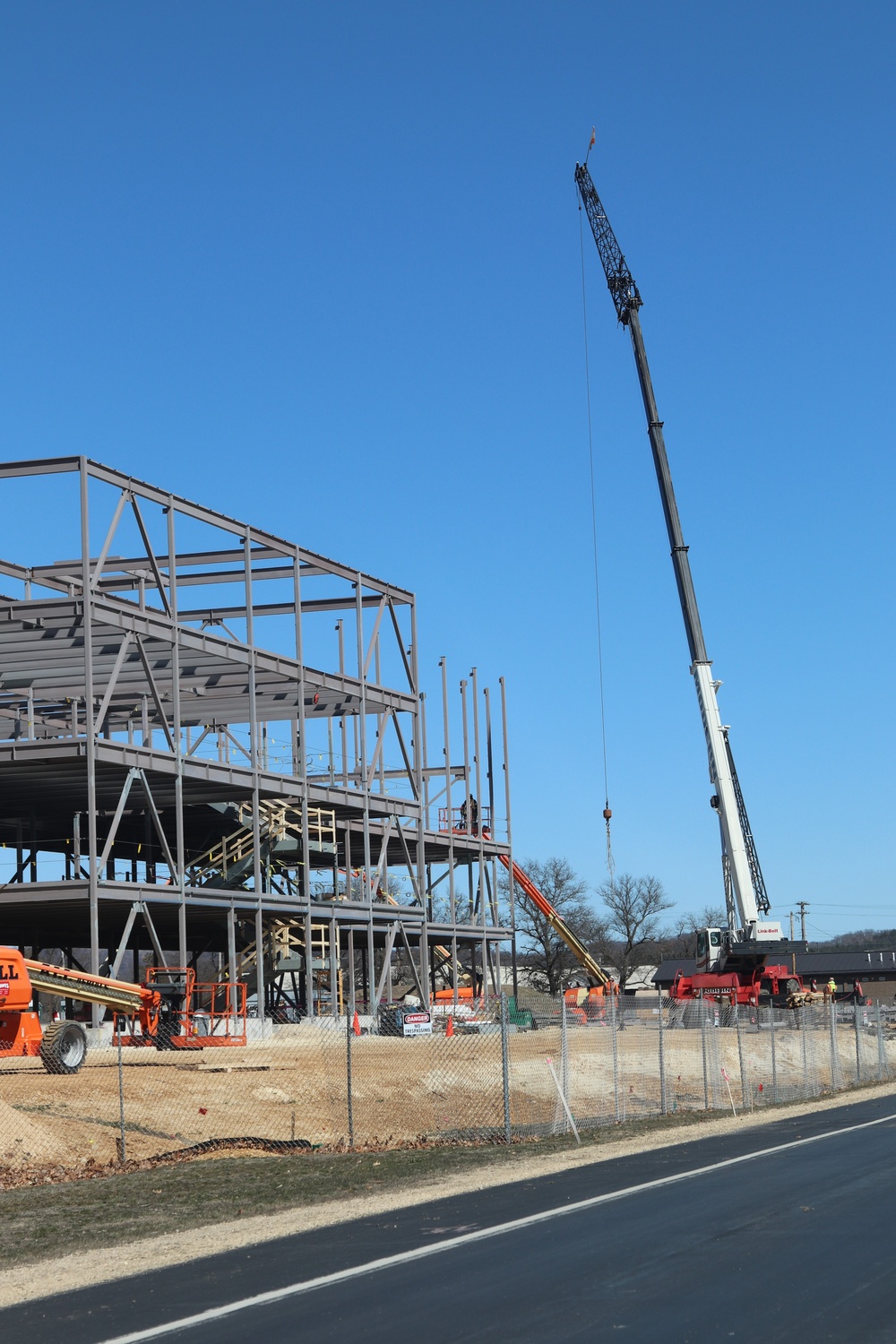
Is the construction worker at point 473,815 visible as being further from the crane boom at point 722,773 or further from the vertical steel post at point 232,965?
the vertical steel post at point 232,965

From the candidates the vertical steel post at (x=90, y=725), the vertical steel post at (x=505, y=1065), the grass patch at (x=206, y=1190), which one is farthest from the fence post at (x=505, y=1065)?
the vertical steel post at (x=90, y=725)

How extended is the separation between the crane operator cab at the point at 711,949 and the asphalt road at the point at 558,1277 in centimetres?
3838

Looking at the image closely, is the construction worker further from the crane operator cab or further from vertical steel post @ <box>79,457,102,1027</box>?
vertical steel post @ <box>79,457,102,1027</box>

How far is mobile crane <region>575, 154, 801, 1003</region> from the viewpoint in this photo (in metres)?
50.9

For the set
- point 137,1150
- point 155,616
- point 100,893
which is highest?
point 155,616

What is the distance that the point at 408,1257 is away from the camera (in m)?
11.2

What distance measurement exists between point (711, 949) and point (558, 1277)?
145 ft

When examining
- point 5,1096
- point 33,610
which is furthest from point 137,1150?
point 33,610

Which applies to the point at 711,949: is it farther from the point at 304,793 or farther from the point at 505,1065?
the point at 505,1065

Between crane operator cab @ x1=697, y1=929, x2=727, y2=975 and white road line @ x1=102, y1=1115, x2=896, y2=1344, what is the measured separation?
35832 mm

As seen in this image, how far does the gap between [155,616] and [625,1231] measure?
94.1 feet

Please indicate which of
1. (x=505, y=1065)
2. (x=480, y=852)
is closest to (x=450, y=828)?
(x=480, y=852)

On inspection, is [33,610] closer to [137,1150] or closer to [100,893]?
[100,893]

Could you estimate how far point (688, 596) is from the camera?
171 ft
